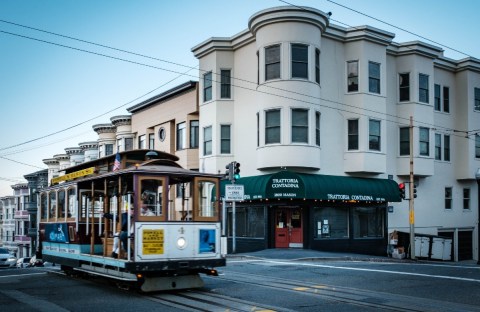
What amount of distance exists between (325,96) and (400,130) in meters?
5.79

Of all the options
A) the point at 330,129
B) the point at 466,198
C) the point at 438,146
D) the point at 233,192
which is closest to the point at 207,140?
the point at 330,129

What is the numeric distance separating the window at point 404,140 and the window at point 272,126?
872cm

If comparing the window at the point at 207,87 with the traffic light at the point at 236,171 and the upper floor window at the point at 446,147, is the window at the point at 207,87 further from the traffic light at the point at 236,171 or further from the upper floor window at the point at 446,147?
the upper floor window at the point at 446,147

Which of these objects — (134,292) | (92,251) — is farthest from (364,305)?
(92,251)

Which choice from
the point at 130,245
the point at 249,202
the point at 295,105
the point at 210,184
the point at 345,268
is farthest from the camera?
the point at 249,202

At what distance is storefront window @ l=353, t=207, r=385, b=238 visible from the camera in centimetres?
3005

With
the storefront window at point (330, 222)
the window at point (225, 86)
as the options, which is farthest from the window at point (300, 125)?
the window at point (225, 86)

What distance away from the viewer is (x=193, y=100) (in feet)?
112

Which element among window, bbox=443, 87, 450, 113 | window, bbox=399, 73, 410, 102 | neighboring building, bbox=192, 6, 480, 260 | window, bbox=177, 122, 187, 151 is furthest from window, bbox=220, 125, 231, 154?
window, bbox=443, 87, 450, 113

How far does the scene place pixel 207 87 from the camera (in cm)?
3231

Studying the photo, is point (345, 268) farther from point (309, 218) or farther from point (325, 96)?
point (325, 96)

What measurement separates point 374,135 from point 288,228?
704 centimetres

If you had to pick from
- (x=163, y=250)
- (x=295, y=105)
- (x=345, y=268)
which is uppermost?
(x=295, y=105)

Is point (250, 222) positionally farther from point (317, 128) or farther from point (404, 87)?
point (404, 87)
